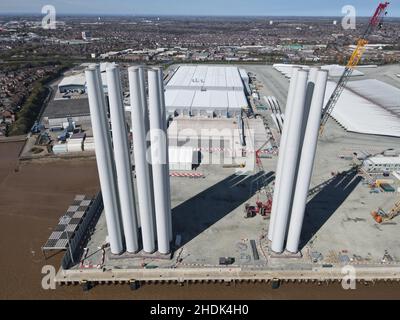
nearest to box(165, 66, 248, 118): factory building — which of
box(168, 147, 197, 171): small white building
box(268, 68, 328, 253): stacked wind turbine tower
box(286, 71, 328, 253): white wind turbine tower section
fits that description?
box(168, 147, 197, 171): small white building

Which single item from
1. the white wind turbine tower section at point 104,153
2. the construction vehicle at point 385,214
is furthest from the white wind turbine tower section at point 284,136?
the white wind turbine tower section at point 104,153

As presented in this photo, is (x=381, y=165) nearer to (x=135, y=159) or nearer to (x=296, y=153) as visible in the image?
(x=296, y=153)

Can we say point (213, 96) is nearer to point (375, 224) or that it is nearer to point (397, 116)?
point (397, 116)

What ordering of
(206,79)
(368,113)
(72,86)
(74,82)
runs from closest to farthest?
(368,113)
(72,86)
(74,82)
(206,79)

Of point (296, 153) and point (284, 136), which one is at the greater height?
point (284, 136)

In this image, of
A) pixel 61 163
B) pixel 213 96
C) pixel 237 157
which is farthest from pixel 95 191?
pixel 213 96

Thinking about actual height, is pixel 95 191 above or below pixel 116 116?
below

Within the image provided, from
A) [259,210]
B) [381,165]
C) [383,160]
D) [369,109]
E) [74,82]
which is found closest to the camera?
[259,210]

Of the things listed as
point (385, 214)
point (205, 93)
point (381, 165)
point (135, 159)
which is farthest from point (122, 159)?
point (205, 93)
